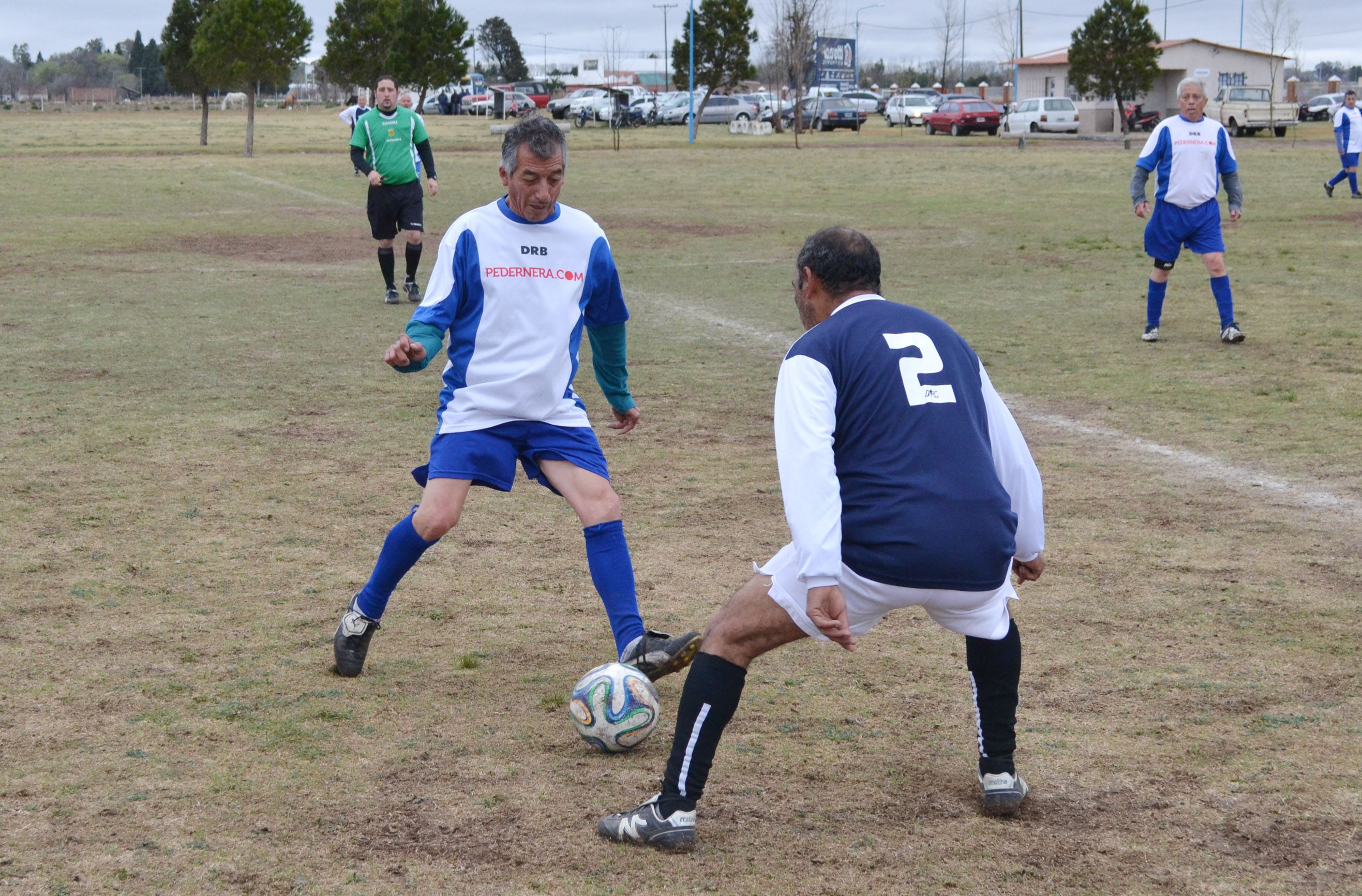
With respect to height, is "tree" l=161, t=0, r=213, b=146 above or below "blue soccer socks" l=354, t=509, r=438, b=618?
above

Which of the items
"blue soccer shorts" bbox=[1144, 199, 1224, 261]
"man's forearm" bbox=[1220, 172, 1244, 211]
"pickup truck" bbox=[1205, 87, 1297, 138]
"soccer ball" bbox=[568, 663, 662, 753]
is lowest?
"soccer ball" bbox=[568, 663, 662, 753]

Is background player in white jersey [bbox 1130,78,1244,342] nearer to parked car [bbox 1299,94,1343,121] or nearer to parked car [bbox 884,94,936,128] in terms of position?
parked car [bbox 884,94,936,128]

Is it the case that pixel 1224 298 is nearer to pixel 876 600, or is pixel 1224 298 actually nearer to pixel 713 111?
pixel 876 600

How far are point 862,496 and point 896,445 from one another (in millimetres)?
150

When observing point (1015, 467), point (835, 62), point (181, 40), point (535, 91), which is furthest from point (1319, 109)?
point (1015, 467)

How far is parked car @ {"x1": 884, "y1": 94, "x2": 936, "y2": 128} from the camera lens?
196 ft

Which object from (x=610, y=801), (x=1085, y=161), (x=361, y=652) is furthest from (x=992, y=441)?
(x=1085, y=161)

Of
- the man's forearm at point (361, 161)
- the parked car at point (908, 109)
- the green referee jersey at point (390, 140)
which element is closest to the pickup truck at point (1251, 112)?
the parked car at point (908, 109)

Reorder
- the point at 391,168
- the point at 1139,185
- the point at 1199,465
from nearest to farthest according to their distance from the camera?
the point at 1199,465, the point at 1139,185, the point at 391,168

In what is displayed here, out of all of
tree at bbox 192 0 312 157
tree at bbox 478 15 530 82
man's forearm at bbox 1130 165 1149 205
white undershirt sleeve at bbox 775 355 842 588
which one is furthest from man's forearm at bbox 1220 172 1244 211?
tree at bbox 478 15 530 82

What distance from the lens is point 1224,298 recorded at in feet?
35.4

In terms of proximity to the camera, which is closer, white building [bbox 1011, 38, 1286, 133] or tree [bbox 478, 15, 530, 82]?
white building [bbox 1011, 38, 1286, 133]

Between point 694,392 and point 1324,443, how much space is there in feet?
13.2

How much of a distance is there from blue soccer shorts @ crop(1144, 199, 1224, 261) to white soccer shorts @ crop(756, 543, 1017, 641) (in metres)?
8.12
